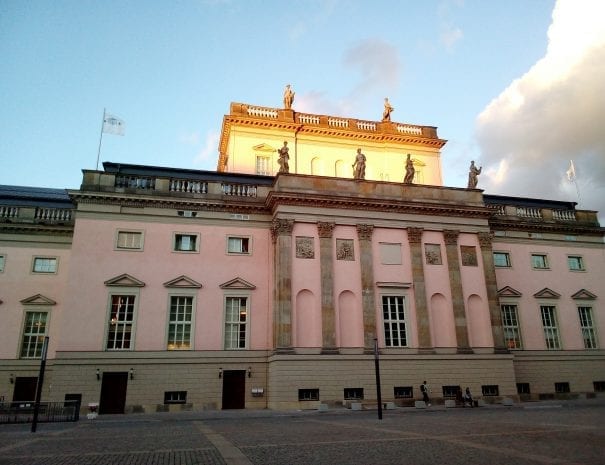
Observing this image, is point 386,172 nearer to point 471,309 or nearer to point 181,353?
point 471,309

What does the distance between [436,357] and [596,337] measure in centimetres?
1617

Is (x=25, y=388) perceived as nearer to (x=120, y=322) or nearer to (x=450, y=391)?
(x=120, y=322)

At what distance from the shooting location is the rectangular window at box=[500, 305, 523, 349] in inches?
1394

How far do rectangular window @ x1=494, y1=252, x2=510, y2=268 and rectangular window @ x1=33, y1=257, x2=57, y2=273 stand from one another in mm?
32772

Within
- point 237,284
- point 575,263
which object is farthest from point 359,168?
point 575,263

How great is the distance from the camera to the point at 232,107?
39.6 metres

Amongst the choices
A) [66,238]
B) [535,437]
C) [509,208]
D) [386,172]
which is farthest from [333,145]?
[535,437]

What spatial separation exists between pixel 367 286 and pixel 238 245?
30.3ft

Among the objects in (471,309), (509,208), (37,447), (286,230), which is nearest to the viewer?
(37,447)

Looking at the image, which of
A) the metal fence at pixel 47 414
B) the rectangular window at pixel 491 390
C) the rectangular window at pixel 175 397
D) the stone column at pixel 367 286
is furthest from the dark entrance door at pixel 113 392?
the rectangular window at pixel 491 390

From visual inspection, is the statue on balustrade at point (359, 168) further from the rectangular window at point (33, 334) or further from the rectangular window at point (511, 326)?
the rectangular window at point (33, 334)

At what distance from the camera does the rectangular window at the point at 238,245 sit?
32.1 meters

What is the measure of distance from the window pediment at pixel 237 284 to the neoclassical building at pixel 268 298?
94 millimetres

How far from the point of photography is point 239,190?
33.4 meters
